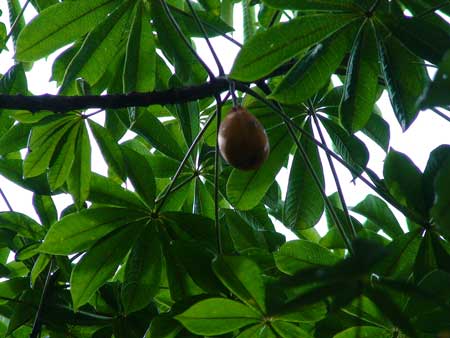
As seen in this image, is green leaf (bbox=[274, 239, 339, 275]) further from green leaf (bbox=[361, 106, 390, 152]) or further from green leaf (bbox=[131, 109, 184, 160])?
green leaf (bbox=[131, 109, 184, 160])

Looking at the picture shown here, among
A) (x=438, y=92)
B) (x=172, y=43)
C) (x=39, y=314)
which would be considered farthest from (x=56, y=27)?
(x=438, y=92)

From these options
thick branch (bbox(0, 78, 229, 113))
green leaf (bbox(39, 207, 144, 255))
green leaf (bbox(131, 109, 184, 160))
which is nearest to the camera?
thick branch (bbox(0, 78, 229, 113))

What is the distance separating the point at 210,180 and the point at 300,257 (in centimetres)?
54

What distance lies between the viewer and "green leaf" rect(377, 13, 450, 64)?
1442mm

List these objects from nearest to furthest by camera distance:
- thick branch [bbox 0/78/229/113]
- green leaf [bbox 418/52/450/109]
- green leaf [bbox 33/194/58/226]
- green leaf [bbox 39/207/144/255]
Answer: green leaf [bbox 418/52/450/109]
thick branch [bbox 0/78/229/113]
green leaf [bbox 39/207/144/255]
green leaf [bbox 33/194/58/226]

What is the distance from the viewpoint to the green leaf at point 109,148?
198 cm

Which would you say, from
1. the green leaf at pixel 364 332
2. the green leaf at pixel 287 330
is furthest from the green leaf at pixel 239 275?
the green leaf at pixel 364 332

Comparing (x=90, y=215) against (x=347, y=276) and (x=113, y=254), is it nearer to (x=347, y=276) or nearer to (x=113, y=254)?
(x=113, y=254)

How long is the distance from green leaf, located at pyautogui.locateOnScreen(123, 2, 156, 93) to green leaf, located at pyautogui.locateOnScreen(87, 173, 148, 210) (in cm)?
27


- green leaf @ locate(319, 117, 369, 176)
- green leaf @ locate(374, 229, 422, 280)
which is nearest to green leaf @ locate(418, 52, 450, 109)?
green leaf @ locate(374, 229, 422, 280)

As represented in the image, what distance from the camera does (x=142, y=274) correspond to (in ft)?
5.80

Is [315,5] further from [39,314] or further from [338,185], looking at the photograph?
[39,314]

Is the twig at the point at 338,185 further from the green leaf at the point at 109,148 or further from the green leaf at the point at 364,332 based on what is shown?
the green leaf at the point at 109,148

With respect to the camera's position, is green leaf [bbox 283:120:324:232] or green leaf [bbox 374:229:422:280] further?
green leaf [bbox 283:120:324:232]
